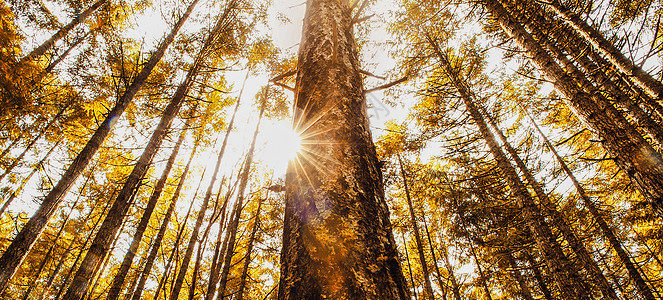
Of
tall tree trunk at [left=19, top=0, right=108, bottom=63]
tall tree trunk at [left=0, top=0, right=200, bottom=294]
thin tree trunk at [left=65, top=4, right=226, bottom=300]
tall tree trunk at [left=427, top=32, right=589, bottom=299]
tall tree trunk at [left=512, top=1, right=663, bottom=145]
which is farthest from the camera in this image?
tall tree trunk at [left=19, top=0, right=108, bottom=63]

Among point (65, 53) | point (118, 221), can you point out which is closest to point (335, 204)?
point (118, 221)

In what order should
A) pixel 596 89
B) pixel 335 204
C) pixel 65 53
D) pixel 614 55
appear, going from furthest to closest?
pixel 65 53, pixel 614 55, pixel 596 89, pixel 335 204

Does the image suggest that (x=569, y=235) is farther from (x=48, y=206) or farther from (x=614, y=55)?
(x=48, y=206)

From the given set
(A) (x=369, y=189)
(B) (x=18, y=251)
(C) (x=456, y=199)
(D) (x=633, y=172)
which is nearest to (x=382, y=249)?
(A) (x=369, y=189)

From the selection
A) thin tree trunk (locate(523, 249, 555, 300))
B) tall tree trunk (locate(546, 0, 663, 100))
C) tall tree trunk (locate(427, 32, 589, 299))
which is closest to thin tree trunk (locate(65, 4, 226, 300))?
tall tree trunk (locate(546, 0, 663, 100))

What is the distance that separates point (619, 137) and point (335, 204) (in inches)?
171

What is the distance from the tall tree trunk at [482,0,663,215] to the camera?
2.96 m

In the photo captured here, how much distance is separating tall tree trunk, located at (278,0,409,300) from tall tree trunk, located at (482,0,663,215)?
377cm

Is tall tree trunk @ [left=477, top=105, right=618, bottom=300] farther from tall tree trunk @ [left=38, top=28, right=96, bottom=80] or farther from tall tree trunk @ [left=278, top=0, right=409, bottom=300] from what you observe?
tall tree trunk @ [left=38, top=28, right=96, bottom=80]

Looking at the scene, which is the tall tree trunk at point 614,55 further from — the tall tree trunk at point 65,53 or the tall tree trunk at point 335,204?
the tall tree trunk at point 65,53

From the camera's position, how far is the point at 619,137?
3289 mm

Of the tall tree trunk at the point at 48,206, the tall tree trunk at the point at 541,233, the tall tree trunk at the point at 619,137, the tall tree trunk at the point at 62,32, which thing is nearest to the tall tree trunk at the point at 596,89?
the tall tree trunk at the point at 619,137

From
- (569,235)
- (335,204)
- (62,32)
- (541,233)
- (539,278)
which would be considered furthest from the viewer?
(539,278)

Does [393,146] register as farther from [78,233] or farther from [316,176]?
[78,233]
